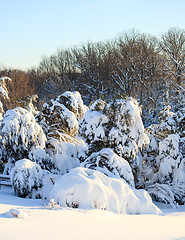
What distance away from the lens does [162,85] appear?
3478 centimetres

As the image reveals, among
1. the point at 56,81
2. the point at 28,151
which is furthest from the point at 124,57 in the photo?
the point at 28,151

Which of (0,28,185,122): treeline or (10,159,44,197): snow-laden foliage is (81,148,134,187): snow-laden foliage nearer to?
(10,159,44,197): snow-laden foliage

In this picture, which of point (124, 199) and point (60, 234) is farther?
point (124, 199)

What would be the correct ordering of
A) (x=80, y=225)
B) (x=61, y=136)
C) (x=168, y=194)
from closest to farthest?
1. (x=80, y=225)
2. (x=168, y=194)
3. (x=61, y=136)

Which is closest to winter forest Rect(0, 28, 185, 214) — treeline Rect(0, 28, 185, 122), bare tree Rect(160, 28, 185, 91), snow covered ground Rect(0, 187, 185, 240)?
snow covered ground Rect(0, 187, 185, 240)

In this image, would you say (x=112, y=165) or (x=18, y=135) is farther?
(x=18, y=135)

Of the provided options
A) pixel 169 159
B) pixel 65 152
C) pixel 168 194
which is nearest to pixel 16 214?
pixel 65 152

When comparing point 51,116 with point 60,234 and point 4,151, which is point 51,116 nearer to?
point 4,151

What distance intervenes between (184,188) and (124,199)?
14.9ft

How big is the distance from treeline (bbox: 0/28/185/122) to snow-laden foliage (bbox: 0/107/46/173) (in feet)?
61.9

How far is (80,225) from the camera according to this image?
15.5ft

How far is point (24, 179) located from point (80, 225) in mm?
2997

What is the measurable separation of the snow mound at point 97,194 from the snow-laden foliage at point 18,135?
265 cm

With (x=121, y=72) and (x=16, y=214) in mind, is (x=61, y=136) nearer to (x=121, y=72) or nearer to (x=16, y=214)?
(x=16, y=214)
